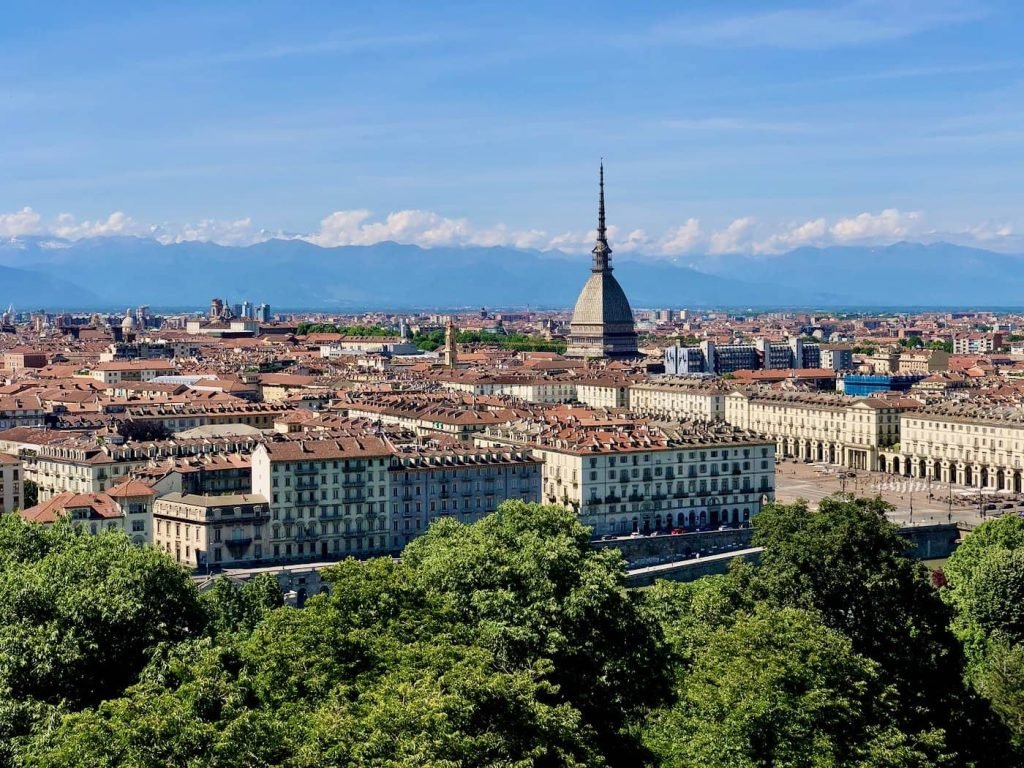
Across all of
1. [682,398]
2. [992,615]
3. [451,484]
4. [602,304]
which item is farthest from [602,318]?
[992,615]

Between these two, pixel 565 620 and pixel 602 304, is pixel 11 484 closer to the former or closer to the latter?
pixel 565 620

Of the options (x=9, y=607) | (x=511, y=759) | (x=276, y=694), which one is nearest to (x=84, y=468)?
(x=9, y=607)

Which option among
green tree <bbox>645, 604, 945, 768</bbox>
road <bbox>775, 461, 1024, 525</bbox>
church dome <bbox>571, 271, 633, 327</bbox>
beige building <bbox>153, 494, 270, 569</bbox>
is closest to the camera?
green tree <bbox>645, 604, 945, 768</bbox>

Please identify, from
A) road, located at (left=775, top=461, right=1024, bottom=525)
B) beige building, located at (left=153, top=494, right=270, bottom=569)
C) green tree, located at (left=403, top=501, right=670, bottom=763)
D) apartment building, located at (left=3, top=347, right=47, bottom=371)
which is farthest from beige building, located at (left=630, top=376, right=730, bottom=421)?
green tree, located at (left=403, top=501, right=670, bottom=763)

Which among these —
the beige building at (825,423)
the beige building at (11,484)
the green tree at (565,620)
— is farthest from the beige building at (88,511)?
the beige building at (825,423)

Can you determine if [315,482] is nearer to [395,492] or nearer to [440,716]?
[395,492]

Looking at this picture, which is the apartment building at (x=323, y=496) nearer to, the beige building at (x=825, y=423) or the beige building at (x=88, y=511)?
the beige building at (x=88, y=511)

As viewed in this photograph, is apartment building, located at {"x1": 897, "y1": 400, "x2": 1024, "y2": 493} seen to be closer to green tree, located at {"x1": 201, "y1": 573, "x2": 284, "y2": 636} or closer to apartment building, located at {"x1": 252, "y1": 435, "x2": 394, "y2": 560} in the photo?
apartment building, located at {"x1": 252, "y1": 435, "x2": 394, "y2": 560}
